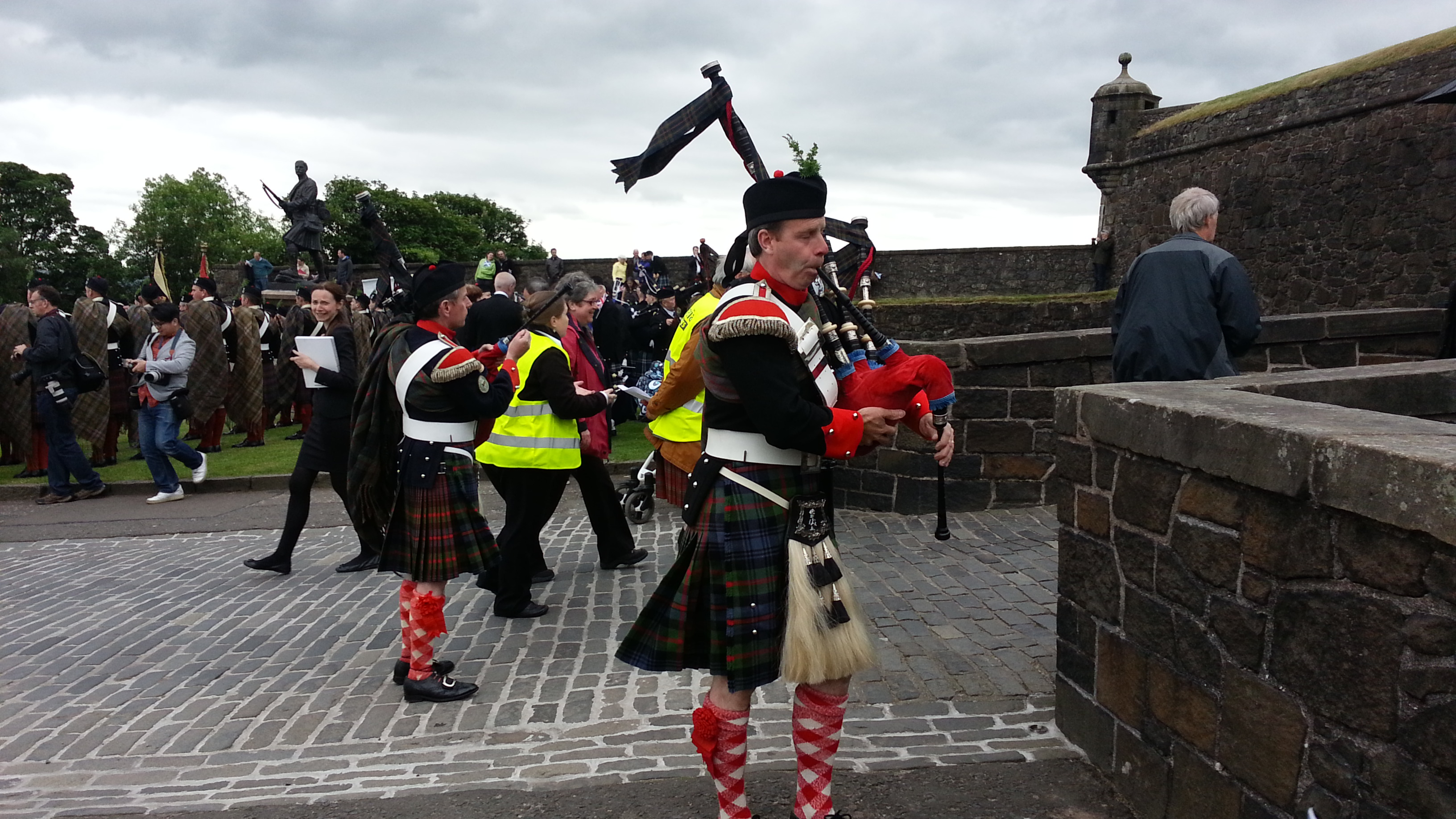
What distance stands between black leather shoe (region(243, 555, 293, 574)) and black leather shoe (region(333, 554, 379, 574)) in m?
0.33

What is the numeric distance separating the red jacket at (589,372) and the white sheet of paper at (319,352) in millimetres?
1688

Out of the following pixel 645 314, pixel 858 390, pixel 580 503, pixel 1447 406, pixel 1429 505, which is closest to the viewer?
pixel 1429 505

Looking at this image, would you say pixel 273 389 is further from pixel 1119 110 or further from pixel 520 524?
pixel 1119 110

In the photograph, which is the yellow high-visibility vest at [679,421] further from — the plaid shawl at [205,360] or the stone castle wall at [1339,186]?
the stone castle wall at [1339,186]

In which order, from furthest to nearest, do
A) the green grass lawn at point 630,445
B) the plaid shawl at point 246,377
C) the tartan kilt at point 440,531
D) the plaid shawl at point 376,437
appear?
the plaid shawl at point 246,377, the green grass lawn at point 630,445, the plaid shawl at point 376,437, the tartan kilt at point 440,531

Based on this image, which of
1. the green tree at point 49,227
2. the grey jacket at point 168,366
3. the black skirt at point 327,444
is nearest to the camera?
the black skirt at point 327,444

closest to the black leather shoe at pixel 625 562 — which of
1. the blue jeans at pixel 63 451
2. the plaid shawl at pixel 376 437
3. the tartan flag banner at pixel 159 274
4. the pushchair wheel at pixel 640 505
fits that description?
the pushchair wheel at pixel 640 505

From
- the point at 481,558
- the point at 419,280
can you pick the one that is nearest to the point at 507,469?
the point at 481,558

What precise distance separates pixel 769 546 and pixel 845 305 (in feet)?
2.72

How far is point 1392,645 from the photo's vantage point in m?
2.07

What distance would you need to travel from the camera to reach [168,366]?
31.6 ft

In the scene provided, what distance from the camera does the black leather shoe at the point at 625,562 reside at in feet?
21.7

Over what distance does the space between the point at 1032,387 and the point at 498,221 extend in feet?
270

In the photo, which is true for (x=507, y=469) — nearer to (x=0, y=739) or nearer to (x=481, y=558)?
(x=481, y=558)
